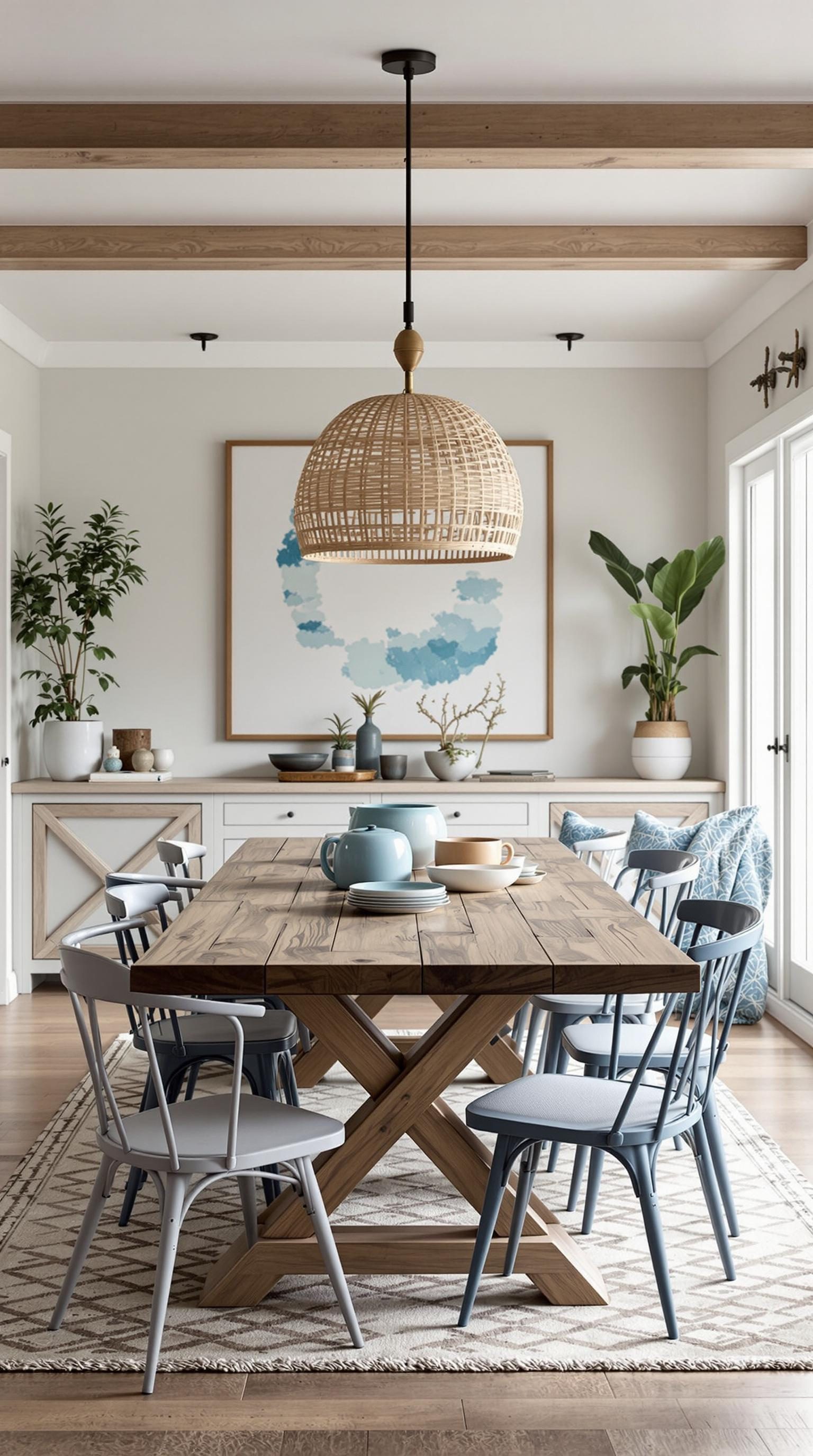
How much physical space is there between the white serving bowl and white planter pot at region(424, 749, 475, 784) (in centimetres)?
266

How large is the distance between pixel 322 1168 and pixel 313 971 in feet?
2.05

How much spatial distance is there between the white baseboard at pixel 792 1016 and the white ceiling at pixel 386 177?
111 inches

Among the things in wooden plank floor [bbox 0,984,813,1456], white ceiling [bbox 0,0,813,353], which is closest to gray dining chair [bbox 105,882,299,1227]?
wooden plank floor [bbox 0,984,813,1456]

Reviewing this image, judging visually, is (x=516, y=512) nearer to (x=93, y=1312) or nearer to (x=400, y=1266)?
(x=400, y=1266)

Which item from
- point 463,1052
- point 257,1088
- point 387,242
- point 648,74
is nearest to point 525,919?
point 463,1052

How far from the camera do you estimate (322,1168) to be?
2.79 metres

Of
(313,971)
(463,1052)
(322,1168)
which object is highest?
(313,971)

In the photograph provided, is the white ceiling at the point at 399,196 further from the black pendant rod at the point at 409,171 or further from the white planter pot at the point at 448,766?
the white planter pot at the point at 448,766

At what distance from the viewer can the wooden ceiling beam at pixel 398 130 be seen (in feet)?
12.0

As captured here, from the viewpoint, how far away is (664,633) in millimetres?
5988

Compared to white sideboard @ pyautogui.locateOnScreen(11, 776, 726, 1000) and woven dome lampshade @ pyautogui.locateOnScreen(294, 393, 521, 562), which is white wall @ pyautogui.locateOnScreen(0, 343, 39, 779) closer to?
white sideboard @ pyautogui.locateOnScreen(11, 776, 726, 1000)

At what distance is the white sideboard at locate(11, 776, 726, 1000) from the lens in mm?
5852

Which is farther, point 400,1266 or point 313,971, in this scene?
point 400,1266

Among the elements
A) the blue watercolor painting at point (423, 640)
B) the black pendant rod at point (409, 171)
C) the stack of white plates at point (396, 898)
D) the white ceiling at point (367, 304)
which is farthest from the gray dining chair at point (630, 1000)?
the white ceiling at point (367, 304)
